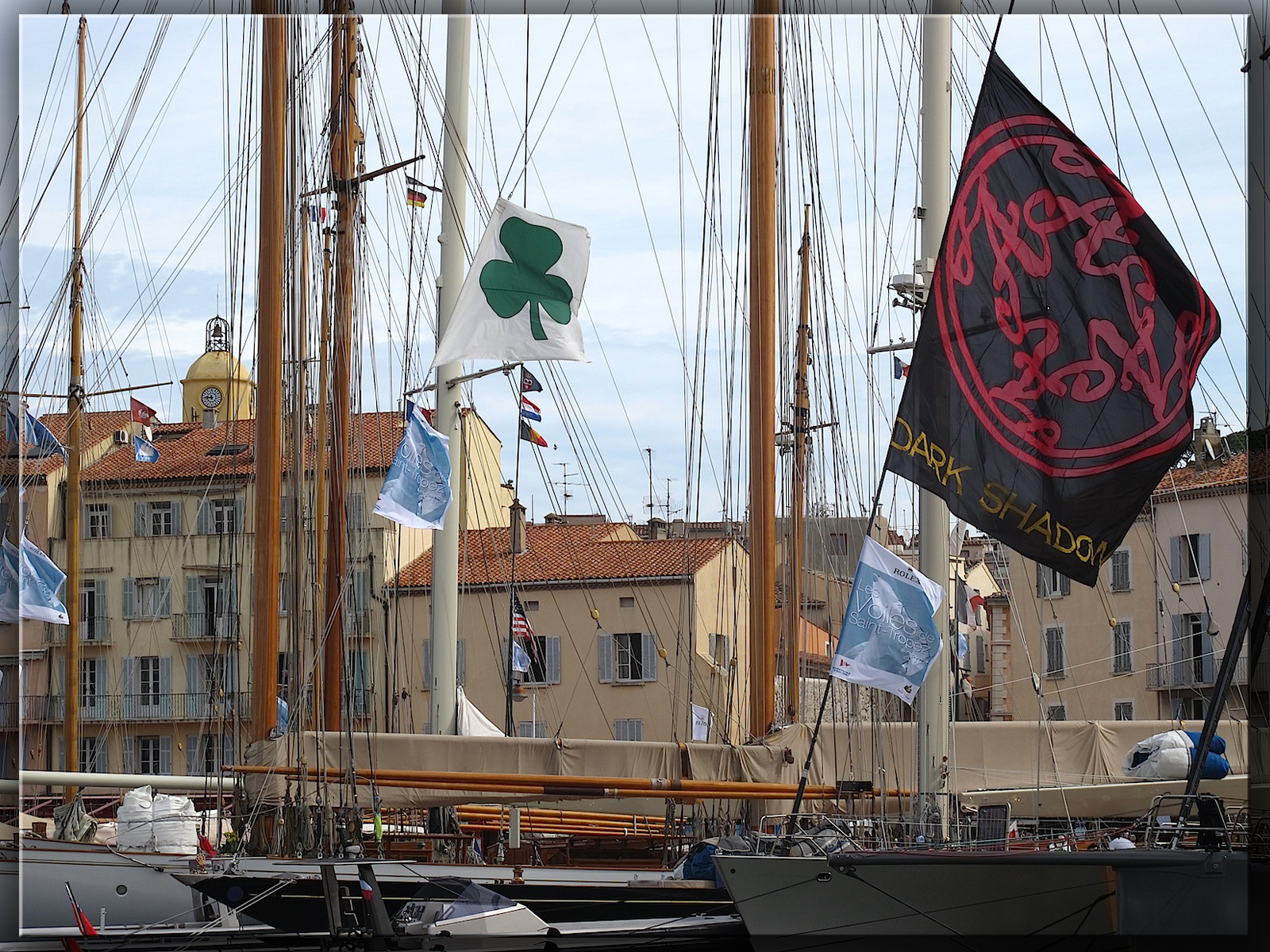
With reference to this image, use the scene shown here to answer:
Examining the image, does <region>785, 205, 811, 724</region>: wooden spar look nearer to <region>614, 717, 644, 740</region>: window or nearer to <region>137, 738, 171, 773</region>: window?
<region>614, 717, 644, 740</region>: window

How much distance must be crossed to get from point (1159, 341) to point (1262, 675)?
2.73m

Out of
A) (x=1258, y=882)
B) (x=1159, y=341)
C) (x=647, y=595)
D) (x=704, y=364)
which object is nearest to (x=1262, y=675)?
(x=1258, y=882)

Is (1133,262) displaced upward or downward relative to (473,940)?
upward

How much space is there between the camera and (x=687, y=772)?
58.9 ft

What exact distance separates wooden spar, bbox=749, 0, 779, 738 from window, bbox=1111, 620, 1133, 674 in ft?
116

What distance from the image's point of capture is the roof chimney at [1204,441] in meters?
45.9

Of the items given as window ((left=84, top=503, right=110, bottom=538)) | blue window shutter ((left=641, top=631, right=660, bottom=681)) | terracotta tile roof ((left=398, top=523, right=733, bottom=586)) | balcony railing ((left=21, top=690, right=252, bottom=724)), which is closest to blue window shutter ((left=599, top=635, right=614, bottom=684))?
blue window shutter ((left=641, top=631, right=660, bottom=681))

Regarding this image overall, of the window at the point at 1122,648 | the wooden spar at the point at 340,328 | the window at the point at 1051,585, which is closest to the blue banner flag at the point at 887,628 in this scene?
the wooden spar at the point at 340,328

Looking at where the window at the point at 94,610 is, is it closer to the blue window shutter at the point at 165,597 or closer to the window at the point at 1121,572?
the blue window shutter at the point at 165,597

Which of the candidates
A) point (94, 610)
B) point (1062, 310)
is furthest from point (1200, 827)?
point (94, 610)

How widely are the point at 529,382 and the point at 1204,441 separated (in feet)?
79.4

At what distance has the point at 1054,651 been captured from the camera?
57.0m

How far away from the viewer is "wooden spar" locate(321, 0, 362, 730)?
770 inches

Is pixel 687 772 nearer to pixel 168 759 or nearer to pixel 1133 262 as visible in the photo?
pixel 1133 262
